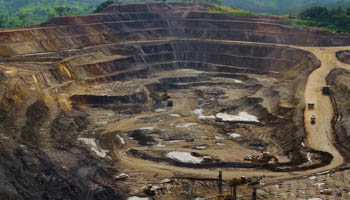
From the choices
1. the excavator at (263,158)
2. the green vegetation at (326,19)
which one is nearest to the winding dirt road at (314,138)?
the excavator at (263,158)

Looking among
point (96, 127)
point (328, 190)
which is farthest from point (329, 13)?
point (328, 190)

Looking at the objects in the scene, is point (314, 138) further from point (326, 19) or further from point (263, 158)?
point (326, 19)

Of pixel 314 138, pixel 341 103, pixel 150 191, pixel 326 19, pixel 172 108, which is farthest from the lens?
pixel 326 19

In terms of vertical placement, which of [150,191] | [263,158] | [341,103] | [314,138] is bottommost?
[150,191]

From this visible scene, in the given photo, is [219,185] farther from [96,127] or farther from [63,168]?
[96,127]

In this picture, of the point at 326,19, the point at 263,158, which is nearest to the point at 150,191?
the point at 263,158

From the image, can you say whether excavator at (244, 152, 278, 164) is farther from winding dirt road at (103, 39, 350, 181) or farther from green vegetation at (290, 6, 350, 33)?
green vegetation at (290, 6, 350, 33)

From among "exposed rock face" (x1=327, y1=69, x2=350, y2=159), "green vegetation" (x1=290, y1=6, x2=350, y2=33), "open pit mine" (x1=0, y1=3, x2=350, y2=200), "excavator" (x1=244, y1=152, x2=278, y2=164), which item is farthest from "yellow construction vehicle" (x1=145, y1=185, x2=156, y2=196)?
"green vegetation" (x1=290, y1=6, x2=350, y2=33)
